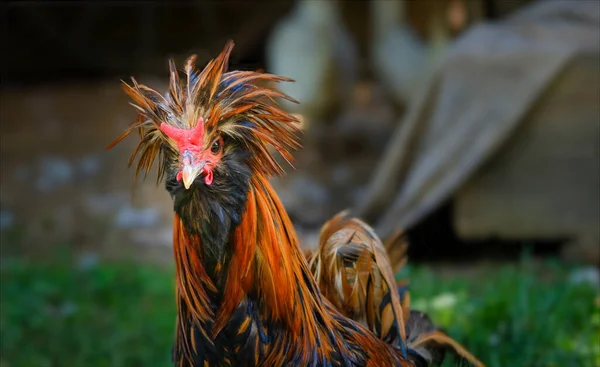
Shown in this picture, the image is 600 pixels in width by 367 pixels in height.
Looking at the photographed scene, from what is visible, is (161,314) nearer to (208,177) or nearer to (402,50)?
(208,177)

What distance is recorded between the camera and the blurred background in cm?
427

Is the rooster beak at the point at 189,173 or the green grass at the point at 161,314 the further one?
the green grass at the point at 161,314

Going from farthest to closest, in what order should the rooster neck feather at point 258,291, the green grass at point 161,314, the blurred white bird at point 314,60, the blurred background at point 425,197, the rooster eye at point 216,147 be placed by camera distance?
1. the blurred white bird at point 314,60
2. the blurred background at point 425,197
3. the green grass at point 161,314
4. the rooster neck feather at point 258,291
5. the rooster eye at point 216,147

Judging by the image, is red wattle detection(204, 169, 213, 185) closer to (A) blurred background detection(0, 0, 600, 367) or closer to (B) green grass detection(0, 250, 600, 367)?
(A) blurred background detection(0, 0, 600, 367)

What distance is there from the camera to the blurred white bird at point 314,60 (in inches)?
325

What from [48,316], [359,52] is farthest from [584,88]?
[359,52]

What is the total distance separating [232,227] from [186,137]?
281 mm

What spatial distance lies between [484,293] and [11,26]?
8547 millimetres

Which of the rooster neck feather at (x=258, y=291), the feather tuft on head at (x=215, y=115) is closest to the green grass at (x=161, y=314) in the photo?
the rooster neck feather at (x=258, y=291)

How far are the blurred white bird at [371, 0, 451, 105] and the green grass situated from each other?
3178 mm

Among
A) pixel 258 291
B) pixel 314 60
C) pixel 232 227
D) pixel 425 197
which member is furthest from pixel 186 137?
pixel 314 60

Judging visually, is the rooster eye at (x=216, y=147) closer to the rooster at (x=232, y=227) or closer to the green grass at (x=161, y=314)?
the rooster at (x=232, y=227)

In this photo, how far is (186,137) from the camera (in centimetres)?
209

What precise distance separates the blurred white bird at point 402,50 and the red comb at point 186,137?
5692 mm
